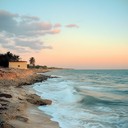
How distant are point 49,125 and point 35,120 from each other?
1.04 metres

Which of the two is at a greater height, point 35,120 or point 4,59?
point 4,59

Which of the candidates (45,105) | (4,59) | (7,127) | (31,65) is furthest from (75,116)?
(31,65)

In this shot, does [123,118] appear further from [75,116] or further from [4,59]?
[4,59]

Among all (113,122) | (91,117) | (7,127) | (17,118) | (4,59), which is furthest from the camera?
(4,59)

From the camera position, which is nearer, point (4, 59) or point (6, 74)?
point (6, 74)

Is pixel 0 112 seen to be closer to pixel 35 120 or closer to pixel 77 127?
pixel 35 120

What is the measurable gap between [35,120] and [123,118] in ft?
19.0

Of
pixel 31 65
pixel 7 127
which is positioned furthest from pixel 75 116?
pixel 31 65

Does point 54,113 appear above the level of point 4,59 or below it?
below

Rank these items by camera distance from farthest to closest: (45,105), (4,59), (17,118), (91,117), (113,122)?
(4,59) < (45,105) < (91,117) < (113,122) < (17,118)

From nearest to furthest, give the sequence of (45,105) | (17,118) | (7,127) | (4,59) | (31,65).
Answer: (7,127)
(17,118)
(45,105)
(4,59)
(31,65)

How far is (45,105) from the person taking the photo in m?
18.8

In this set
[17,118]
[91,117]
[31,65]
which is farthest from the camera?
[31,65]

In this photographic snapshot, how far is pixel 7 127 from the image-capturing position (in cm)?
1049
